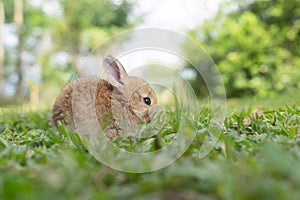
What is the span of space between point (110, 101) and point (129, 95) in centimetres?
15

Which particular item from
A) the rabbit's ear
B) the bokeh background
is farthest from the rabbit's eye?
the bokeh background

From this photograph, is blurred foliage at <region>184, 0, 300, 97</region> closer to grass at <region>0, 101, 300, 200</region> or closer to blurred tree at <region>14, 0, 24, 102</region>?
blurred tree at <region>14, 0, 24, 102</region>

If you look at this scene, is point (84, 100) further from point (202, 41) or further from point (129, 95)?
point (202, 41)

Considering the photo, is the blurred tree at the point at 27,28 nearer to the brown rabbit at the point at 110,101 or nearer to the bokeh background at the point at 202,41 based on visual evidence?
the bokeh background at the point at 202,41

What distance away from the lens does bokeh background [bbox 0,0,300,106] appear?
1447cm

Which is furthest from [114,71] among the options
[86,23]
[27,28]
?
[27,28]

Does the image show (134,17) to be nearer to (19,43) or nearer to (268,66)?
(19,43)

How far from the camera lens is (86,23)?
70.1ft

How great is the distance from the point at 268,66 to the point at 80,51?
32.4 feet

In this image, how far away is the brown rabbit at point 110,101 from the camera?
3041 millimetres

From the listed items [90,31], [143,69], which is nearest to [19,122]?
[143,69]

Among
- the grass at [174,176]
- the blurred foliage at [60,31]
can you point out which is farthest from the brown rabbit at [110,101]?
the blurred foliage at [60,31]

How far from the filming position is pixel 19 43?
2030 centimetres

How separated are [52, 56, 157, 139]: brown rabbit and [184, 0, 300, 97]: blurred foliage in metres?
11.2
